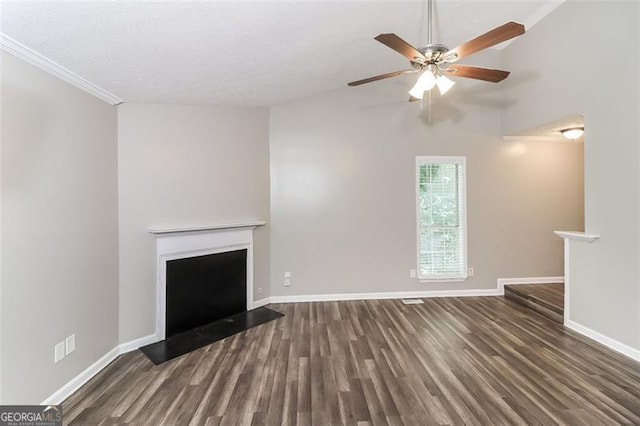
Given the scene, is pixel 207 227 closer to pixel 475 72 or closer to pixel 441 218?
pixel 475 72

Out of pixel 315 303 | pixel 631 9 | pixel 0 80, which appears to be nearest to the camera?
pixel 0 80

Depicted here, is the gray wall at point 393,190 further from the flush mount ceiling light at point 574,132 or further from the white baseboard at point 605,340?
the white baseboard at point 605,340

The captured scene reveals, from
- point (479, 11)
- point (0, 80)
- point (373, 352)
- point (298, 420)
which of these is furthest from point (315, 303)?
point (479, 11)

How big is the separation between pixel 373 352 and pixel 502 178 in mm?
3548

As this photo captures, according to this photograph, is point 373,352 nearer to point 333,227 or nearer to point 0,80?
point 333,227

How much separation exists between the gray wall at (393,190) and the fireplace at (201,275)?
1.91ft

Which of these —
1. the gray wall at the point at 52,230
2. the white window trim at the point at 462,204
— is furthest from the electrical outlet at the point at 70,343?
the white window trim at the point at 462,204

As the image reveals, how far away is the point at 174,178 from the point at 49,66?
55.1 inches

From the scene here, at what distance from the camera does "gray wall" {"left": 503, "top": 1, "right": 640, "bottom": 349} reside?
2605 mm

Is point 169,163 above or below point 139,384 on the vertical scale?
above

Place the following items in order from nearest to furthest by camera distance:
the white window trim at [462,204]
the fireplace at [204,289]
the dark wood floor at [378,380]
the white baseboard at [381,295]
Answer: the dark wood floor at [378,380]
the fireplace at [204,289]
the white baseboard at [381,295]
the white window trim at [462,204]

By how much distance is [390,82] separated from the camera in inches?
172

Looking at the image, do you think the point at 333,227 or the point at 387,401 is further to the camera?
the point at 333,227

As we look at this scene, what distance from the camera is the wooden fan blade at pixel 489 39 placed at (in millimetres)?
1728
